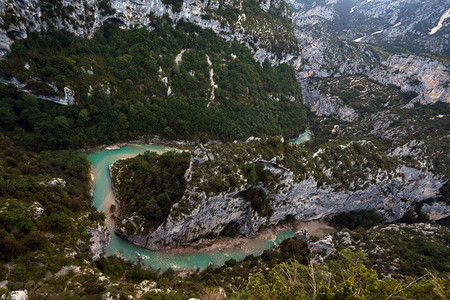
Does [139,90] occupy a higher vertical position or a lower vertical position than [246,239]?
higher

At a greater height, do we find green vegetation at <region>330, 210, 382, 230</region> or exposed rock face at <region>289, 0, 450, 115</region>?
exposed rock face at <region>289, 0, 450, 115</region>

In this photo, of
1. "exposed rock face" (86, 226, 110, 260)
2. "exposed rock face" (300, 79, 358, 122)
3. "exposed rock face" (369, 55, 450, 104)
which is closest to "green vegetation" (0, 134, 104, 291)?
"exposed rock face" (86, 226, 110, 260)

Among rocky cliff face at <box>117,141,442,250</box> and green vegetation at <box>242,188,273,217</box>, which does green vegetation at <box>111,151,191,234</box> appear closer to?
rocky cliff face at <box>117,141,442,250</box>

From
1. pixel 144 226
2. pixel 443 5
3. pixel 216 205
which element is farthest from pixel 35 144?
pixel 443 5

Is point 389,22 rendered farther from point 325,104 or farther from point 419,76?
point 325,104

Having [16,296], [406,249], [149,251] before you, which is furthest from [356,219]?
[16,296]

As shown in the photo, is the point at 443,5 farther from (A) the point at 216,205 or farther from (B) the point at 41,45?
(B) the point at 41,45
